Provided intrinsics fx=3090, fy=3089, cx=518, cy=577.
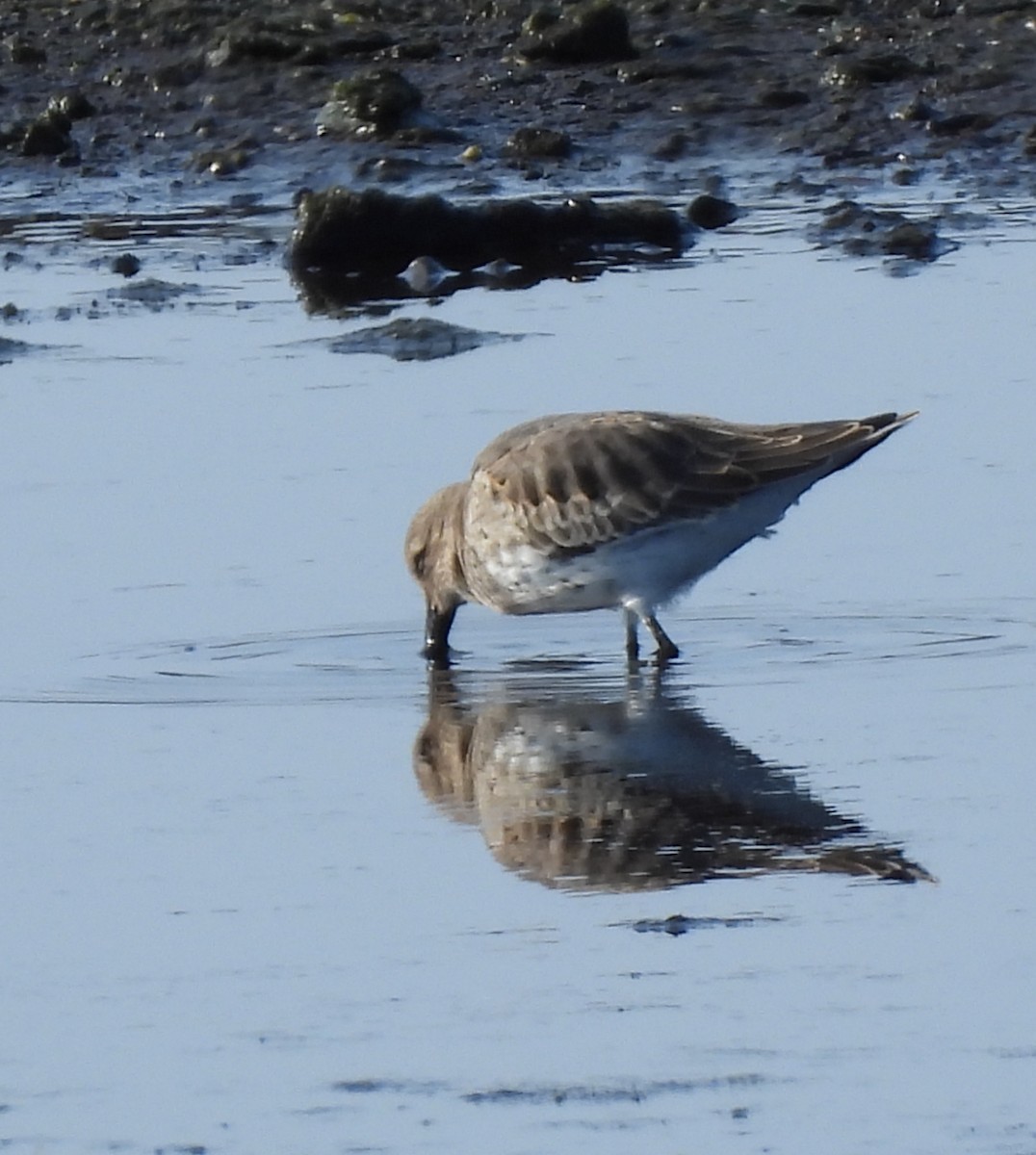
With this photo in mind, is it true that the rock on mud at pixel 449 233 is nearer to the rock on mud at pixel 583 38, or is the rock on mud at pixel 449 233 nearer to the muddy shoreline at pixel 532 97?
the muddy shoreline at pixel 532 97

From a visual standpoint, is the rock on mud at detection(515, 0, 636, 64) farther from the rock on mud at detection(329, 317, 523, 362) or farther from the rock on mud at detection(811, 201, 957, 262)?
the rock on mud at detection(329, 317, 523, 362)

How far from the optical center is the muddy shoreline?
1591 cm

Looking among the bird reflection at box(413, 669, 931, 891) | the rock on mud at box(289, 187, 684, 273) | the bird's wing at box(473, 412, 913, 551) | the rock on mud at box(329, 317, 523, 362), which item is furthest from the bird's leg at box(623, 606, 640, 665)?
the rock on mud at box(289, 187, 684, 273)

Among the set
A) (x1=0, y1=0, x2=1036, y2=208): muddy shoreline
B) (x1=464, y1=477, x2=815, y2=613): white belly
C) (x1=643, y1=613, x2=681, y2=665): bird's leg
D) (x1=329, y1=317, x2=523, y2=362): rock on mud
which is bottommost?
(x1=0, y1=0, x2=1036, y2=208): muddy shoreline

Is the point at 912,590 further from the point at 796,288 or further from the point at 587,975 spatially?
the point at 796,288

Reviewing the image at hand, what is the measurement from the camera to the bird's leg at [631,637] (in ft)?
27.5

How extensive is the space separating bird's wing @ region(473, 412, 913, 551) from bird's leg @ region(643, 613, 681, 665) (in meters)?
0.29

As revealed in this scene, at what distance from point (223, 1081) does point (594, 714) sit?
265 centimetres

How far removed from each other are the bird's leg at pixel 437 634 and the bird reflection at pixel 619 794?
1.54 ft

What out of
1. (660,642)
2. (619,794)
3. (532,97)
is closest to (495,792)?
(619,794)

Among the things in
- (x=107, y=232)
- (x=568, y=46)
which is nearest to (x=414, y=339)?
(x=107, y=232)

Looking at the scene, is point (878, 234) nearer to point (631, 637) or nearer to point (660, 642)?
point (631, 637)

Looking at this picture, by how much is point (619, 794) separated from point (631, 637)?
5.89 feet

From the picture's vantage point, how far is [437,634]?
8609 mm
